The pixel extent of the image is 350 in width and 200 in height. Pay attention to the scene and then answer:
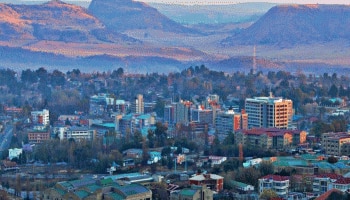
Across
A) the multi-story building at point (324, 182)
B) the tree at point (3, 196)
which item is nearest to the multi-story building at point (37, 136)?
the tree at point (3, 196)

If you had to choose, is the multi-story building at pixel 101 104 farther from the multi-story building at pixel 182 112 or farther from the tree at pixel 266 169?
the tree at pixel 266 169

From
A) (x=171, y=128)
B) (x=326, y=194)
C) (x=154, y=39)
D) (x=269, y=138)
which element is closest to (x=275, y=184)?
(x=326, y=194)

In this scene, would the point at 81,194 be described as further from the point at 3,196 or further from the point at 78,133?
the point at 78,133

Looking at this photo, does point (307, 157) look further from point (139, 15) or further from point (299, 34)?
point (139, 15)

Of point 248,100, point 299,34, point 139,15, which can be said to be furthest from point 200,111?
point 139,15

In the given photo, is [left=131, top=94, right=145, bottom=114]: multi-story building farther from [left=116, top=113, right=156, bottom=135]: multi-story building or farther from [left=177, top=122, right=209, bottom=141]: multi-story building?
[left=177, top=122, right=209, bottom=141]: multi-story building

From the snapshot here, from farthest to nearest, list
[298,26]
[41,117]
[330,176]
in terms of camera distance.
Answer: [298,26] → [41,117] → [330,176]
